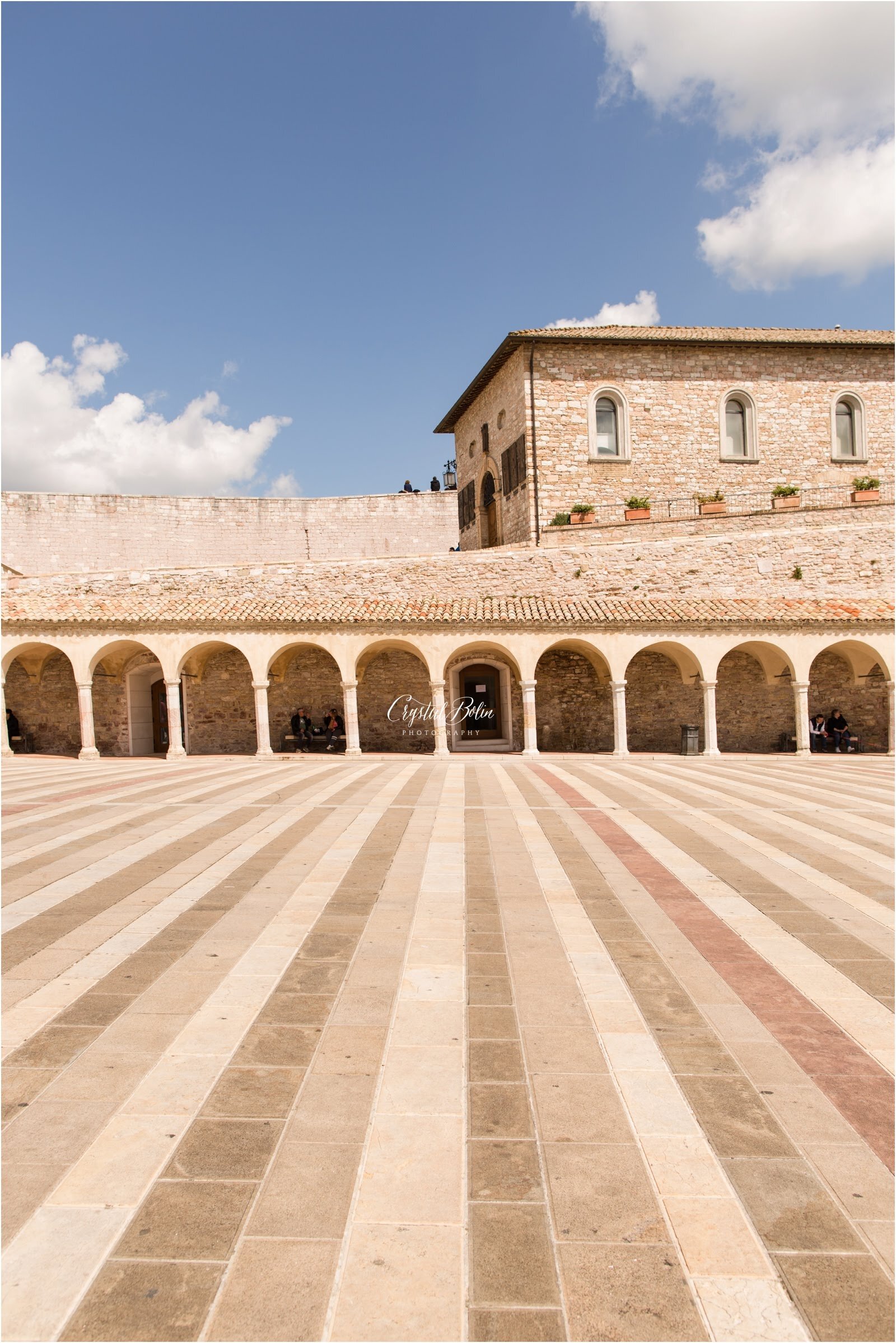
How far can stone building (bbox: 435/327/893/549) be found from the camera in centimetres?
2639

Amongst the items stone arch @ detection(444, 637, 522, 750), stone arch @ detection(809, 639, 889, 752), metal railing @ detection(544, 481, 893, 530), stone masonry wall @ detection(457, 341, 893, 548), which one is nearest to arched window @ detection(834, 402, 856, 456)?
stone masonry wall @ detection(457, 341, 893, 548)

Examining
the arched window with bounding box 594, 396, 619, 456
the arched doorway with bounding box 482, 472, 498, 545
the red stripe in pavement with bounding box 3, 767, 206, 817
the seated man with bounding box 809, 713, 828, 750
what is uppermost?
the arched window with bounding box 594, 396, 619, 456

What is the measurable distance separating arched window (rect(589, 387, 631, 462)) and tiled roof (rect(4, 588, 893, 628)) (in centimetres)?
669

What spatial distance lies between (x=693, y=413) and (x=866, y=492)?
6032mm

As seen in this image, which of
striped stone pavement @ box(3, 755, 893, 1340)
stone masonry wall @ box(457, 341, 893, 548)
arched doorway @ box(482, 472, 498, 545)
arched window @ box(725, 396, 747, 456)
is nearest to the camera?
striped stone pavement @ box(3, 755, 893, 1340)

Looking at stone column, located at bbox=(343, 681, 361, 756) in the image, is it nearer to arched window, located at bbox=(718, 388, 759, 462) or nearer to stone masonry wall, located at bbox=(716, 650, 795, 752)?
stone masonry wall, located at bbox=(716, 650, 795, 752)

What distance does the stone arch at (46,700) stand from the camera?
73.8 ft

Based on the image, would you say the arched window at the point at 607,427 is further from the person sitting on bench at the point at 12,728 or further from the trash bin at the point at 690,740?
the person sitting on bench at the point at 12,728

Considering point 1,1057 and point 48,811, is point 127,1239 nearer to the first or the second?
point 1,1057

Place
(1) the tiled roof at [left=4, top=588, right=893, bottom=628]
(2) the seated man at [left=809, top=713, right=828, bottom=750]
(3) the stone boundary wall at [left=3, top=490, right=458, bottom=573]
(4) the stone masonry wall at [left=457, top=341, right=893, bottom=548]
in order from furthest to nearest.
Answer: (3) the stone boundary wall at [left=3, top=490, right=458, bottom=573]
(4) the stone masonry wall at [left=457, top=341, right=893, bottom=548]
(2) the seated man at [left=809, top=713, right=828, bottom=750]
(1) the tiled roof at [left=4, top=588, right=893, bottom=628]

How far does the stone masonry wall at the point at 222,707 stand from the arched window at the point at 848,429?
2129cm

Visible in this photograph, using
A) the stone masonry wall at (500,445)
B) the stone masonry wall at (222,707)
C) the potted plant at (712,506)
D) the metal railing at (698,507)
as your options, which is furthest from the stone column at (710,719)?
the stone masonry wall at (222,707)

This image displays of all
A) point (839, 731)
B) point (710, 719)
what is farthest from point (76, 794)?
point (839, 731)

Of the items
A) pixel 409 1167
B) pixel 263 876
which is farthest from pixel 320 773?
pixel 409 1167
